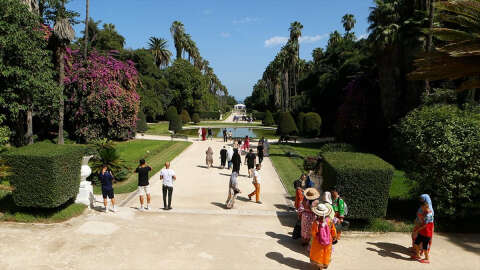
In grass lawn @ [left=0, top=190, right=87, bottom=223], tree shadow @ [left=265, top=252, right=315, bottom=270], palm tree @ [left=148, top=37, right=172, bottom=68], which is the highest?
palm tree @ [left=148, top=37, right=172, bottom=68]

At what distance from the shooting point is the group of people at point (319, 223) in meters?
6.82

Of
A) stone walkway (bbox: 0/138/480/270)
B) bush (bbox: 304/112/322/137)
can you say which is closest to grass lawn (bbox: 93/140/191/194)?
stone walkway (bbox: 0/138/480/270)

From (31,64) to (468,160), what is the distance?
18.8m

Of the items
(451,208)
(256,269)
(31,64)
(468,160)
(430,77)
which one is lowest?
(256,269)

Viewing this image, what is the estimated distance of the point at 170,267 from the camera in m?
7.02

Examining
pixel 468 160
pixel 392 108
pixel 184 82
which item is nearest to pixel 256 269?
pixel 468 160

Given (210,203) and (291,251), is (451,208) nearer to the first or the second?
(291,251)

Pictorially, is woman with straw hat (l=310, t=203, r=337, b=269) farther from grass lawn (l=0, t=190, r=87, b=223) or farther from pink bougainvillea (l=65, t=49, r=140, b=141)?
pink bougainvillea (l=65, t=49, r=140, b=141)

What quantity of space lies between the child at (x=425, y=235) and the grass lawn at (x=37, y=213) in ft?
31.1

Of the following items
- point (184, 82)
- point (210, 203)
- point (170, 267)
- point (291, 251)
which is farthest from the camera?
point (184, 82)

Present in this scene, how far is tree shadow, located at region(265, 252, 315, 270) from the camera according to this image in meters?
7.29

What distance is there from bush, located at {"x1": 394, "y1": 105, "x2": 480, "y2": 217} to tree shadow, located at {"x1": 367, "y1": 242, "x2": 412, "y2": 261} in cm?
221

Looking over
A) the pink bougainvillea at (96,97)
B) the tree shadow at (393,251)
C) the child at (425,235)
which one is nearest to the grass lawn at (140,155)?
the pink bougainvillea at (96,97)

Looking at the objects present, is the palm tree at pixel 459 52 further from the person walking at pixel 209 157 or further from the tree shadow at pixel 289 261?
the person walking at pixel 209 157
